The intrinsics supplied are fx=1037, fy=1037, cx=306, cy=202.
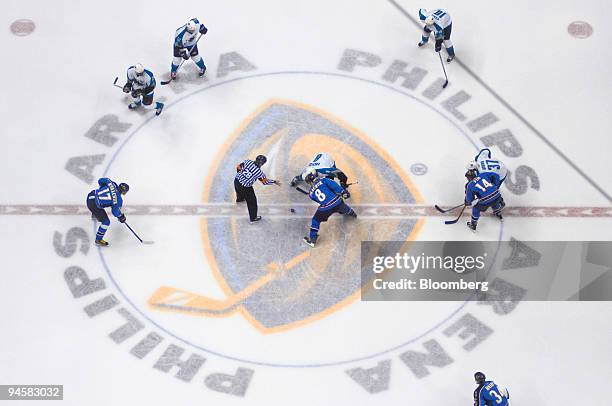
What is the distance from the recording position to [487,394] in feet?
32.6

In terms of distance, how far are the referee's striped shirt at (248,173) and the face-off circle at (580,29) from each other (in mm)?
5028

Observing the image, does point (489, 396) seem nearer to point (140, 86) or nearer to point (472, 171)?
point (472, 171)

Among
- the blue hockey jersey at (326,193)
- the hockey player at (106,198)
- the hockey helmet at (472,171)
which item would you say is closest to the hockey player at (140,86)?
the hockey player at (106,198)

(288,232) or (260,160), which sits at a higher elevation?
(260,160)

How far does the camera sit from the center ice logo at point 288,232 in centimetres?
1111

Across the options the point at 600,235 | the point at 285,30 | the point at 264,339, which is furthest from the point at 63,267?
the point at 600,235

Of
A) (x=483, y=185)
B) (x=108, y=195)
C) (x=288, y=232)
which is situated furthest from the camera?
(x=288, y=232)

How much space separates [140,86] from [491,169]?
4294mm

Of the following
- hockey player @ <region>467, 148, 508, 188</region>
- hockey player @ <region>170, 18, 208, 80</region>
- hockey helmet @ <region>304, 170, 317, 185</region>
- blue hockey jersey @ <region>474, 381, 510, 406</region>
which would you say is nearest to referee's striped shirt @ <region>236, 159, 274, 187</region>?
hockey helmet @ <region>304, 170, 317, 185</region>

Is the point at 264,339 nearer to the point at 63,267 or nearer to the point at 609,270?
the point at 63,267

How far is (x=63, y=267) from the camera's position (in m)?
11.4

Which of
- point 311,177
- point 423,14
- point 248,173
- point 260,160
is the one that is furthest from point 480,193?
point 423,14

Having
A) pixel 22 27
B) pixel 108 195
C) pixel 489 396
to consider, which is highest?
pixel 22 27

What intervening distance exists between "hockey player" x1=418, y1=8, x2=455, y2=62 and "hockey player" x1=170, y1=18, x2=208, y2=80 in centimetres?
277
